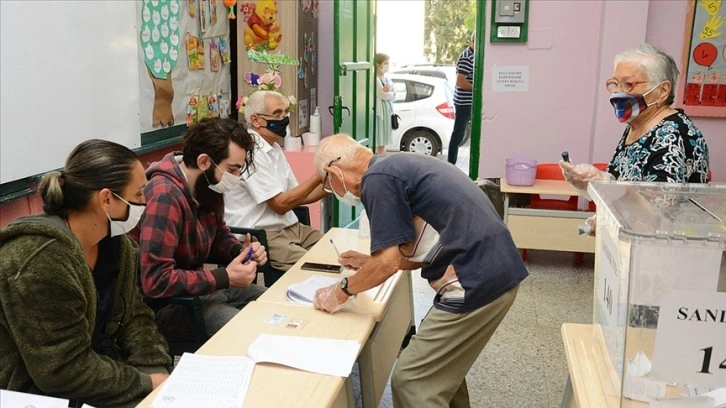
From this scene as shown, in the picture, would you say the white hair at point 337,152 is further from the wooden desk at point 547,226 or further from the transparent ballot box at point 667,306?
the wooden desk at point 547,226

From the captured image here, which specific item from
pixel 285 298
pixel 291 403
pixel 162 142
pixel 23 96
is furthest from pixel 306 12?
pixel 291 403

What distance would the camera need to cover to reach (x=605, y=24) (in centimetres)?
500

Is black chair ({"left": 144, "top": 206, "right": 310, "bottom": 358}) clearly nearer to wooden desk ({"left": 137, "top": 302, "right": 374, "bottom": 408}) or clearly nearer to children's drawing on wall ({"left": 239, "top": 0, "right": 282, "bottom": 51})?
wooden desk ({"left": 137, "top": 302, "right": 374, "bottom": 408})

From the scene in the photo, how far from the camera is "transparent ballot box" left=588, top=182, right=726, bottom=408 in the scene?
4.09 feet

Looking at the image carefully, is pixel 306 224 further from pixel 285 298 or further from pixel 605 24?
pixel 605 24

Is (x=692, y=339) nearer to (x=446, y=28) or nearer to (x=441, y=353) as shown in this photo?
(x=441, y=353)

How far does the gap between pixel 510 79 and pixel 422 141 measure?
13.4ft

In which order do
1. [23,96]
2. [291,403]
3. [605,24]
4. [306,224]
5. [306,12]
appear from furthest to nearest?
[306,12] < [605,24] < [306,224] < [23,96] < [291,403]

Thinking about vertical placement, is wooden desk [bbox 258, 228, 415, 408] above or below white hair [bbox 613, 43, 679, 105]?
below

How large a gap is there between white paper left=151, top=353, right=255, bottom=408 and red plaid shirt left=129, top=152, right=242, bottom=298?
616mm

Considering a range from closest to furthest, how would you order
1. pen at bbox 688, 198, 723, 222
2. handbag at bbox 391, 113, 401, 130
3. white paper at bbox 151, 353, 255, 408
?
pen at bbox 688, 198, 723, 222 < white paper at bbox 151, 353, 255, 408 < handbag at bbox 391, 113, 401, 130

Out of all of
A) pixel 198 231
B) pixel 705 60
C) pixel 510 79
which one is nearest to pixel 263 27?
pixel 510 79

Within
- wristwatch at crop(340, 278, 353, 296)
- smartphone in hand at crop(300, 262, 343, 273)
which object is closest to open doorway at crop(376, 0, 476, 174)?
smartphone in hand at crop(300, 262, 343, 273)

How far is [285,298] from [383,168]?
0.64 meters
